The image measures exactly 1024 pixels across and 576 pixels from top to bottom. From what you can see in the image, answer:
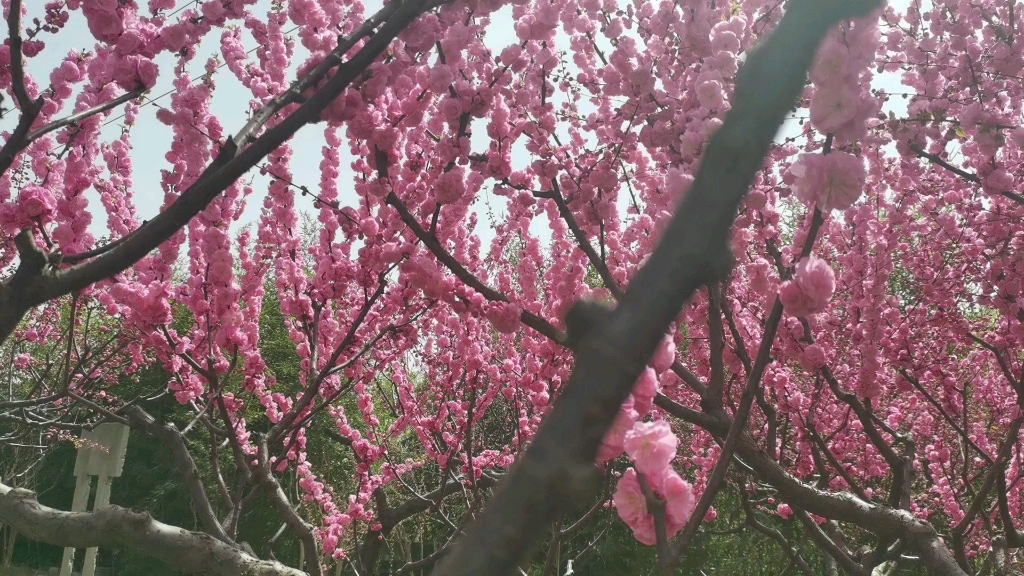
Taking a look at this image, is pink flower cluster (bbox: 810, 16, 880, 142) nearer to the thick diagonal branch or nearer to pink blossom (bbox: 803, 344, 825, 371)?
the thick diagonal branch

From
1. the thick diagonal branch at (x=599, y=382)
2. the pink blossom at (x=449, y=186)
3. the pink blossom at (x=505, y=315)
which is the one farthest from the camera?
the pink blossom at (x=449, y=186)

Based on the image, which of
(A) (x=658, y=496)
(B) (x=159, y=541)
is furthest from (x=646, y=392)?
(B) (x=159, y=541)

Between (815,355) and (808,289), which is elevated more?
(815,355)

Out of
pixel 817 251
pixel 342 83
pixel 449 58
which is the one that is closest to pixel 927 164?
pixel 817 251

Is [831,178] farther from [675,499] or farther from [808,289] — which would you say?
[675,499]

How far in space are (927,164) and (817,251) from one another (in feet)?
3.25

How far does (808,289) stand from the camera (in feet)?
3.80

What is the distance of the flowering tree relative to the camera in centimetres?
58

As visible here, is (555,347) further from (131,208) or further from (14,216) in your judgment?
(131,208)

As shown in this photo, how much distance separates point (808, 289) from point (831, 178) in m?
0.26

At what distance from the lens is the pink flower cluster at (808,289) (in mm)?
1137

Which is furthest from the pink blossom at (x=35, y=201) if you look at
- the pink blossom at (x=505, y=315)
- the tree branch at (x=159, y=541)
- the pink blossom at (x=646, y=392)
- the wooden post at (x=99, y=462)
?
the wooden post at (x=99, y=462)

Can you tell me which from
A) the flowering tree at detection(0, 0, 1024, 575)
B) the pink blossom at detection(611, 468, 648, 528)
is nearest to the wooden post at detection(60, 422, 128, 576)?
the flowering tree at detection(0, 0, 1024, 575)

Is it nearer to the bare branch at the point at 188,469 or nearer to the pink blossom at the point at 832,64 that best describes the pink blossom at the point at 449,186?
the pink blossom at the point at 832,64
